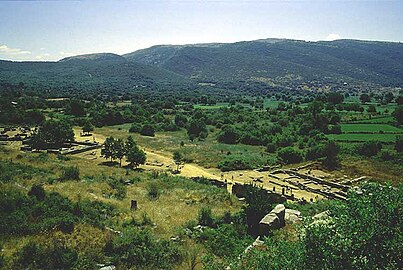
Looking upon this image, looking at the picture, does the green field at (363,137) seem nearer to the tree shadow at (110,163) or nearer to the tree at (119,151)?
the tree at (119,151)

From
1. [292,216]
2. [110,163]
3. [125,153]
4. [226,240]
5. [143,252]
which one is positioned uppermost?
[143,252]

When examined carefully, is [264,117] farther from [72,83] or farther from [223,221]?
[72,83]

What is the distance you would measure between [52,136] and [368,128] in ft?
170

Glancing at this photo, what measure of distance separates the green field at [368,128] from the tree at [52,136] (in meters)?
46.6

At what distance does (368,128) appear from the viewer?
60.1 m

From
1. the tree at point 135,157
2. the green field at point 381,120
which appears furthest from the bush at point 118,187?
the green field at point 381,120

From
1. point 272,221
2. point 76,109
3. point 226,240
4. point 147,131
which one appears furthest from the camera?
point 76,109

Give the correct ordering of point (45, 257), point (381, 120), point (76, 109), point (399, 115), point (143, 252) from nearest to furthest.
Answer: point (45, 257) < point (143, 252) < point (399, 115) < point (381, 120) < point (76, 109)

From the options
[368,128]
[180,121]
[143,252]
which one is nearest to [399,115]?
[368,128]

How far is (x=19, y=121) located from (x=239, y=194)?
186ft

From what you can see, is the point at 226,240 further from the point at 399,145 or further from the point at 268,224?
the point at 399,145

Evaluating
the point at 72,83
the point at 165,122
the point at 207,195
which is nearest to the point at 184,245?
the point at 207,195

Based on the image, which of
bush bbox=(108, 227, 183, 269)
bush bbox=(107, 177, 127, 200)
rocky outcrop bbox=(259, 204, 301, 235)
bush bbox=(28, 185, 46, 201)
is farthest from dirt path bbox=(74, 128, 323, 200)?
bush bbox=(108, 227, 183, 269)

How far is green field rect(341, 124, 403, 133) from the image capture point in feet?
189
